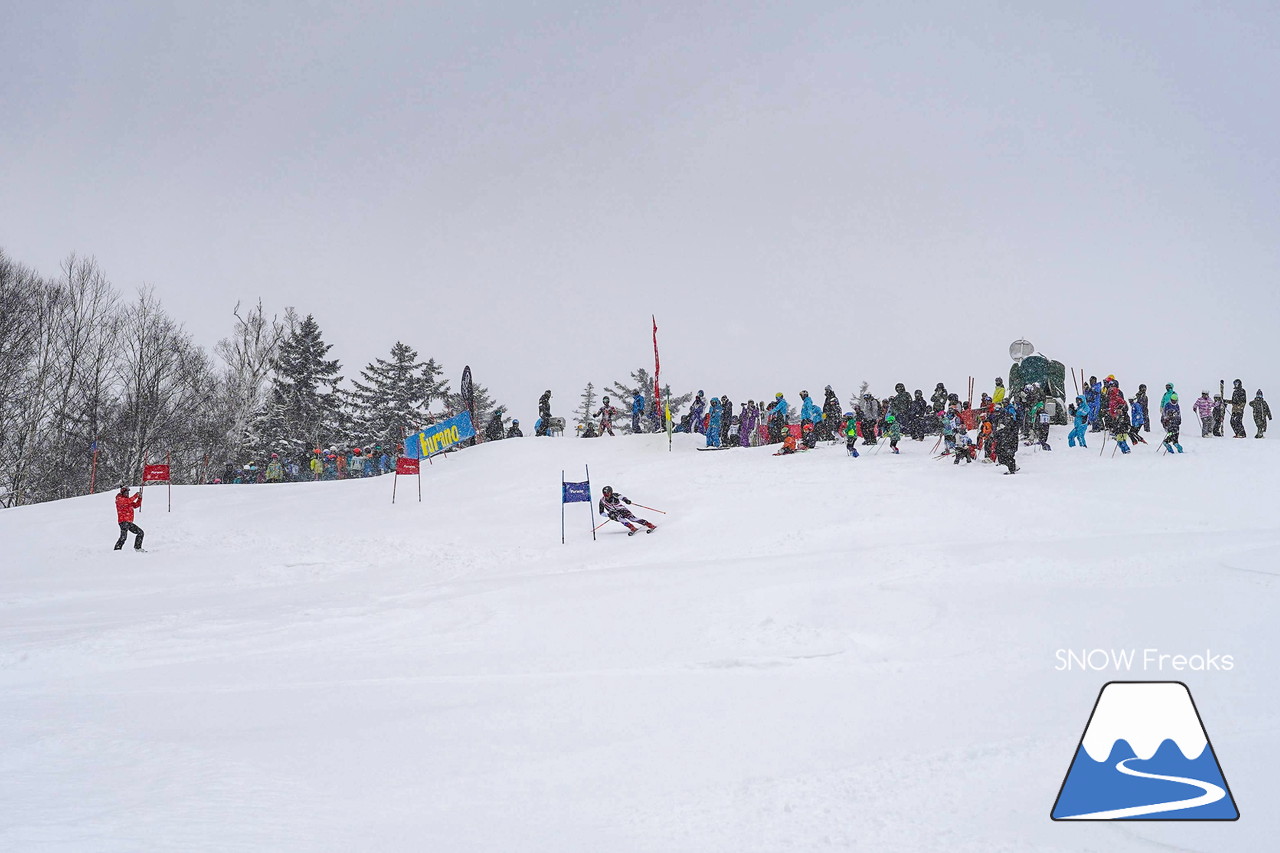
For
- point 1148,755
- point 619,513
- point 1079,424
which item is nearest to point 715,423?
point 619,513

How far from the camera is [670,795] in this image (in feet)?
15.8

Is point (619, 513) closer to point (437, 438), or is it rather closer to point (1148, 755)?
point (1148, 755)

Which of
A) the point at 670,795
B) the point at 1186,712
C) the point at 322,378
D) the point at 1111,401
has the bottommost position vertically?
the point at 670,795

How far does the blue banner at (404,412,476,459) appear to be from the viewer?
26.5m

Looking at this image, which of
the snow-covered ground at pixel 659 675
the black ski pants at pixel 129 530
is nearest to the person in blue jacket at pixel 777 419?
the snow-covered ground at pixel 659 675

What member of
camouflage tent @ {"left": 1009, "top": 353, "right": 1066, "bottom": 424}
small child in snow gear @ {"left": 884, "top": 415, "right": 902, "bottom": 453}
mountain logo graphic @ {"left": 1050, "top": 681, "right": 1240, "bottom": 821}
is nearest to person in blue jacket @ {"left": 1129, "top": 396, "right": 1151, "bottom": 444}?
camouflage tent @ {"left": 1009, "top": 353, "right": 1066, "bottom": 424}

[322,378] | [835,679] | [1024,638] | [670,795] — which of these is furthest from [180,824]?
[322,378]

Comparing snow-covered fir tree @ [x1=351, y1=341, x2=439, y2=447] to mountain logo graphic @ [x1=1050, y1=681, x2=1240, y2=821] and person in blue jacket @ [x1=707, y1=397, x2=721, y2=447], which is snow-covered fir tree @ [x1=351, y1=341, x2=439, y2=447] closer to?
person in blue jacket @ [x1=707, y1=397, x2=721, y2=447]

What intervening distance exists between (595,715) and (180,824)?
3.02 meters

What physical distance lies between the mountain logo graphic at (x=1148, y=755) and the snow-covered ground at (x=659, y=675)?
0.38 meters

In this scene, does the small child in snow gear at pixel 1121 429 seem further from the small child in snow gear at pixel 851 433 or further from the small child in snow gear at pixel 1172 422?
the small child in snow gear at pixel 851 433

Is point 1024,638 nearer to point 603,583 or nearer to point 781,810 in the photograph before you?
point 781,810

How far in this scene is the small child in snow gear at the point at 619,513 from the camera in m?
15.6

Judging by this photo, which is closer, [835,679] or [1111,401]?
[835,679]
